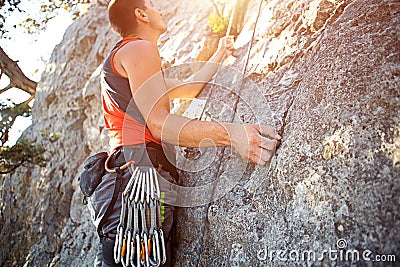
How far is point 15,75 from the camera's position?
931 centimetres

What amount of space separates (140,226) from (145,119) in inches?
27.1

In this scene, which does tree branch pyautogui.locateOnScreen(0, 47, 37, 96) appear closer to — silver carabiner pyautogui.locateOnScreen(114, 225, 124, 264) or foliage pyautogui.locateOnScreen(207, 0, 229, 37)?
foliage pyautogui.locateOnScreen(207, 0, 229, 37)

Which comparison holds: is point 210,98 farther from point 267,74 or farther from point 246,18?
point 246,18

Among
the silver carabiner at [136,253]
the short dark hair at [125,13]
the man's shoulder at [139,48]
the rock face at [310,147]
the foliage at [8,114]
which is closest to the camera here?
the rock face at [310,147]

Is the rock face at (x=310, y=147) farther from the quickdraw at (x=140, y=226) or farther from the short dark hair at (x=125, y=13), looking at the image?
the short dark hair at (x=125, y=13)

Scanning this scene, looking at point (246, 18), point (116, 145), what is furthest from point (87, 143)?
point (116, 145)

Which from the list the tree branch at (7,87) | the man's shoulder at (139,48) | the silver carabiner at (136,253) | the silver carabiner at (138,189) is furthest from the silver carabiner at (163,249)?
the tree branch at (7,87)

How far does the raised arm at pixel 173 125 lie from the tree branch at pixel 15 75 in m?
7.82

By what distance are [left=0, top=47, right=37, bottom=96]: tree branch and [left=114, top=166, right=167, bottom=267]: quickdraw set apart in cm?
799

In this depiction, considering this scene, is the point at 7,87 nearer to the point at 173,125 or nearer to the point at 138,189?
the point at 138,189

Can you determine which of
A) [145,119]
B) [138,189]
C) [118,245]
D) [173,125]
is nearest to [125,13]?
[145,119]

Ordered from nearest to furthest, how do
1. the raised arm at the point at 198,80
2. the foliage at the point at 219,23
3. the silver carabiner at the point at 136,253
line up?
the silver carabiner at the point at 136,253 < the raised arm at the point at 198,80 < the foliage at the point at 219,23

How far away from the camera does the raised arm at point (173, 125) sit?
2.18 metres

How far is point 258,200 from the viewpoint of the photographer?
7.07ft
